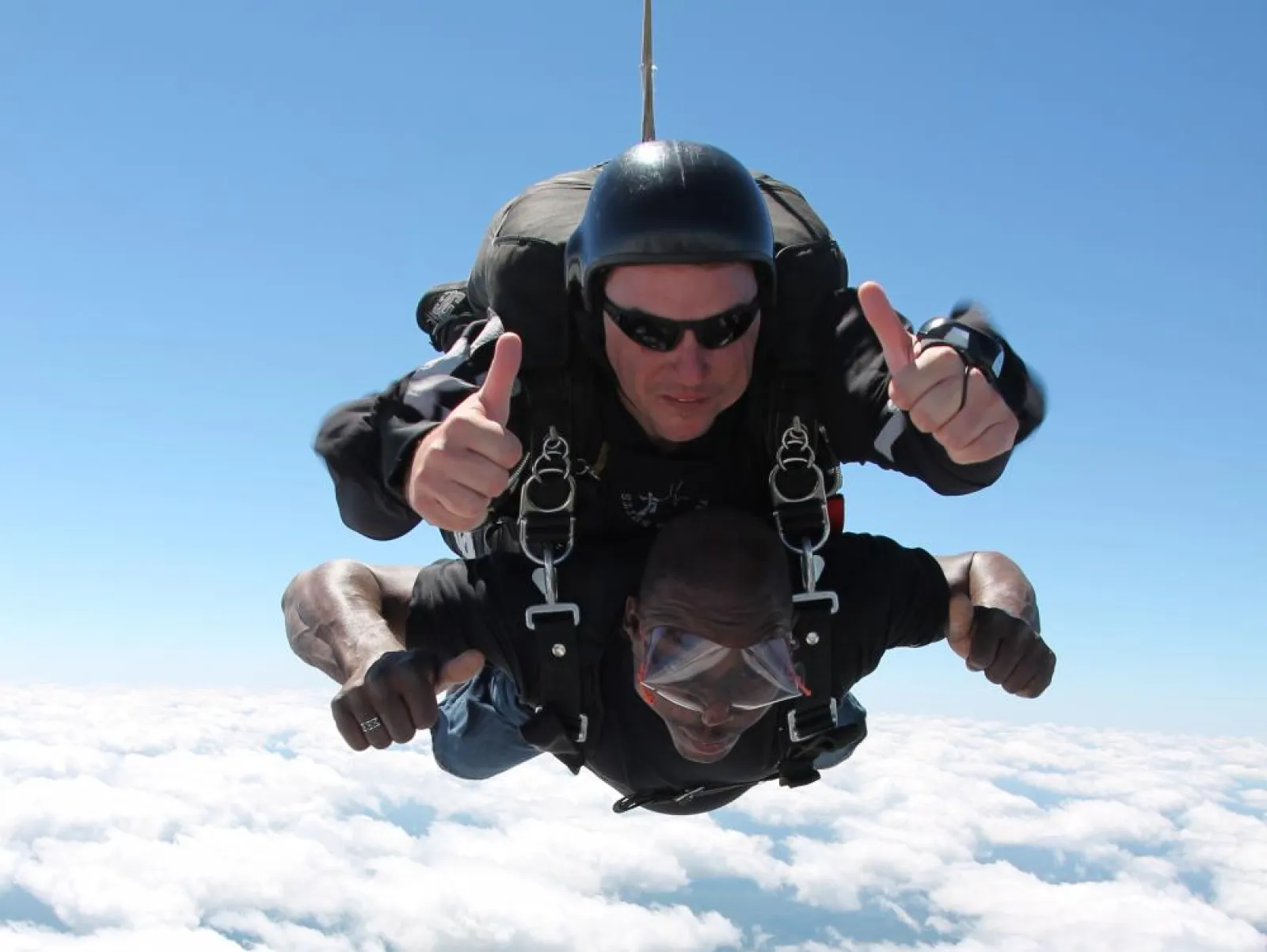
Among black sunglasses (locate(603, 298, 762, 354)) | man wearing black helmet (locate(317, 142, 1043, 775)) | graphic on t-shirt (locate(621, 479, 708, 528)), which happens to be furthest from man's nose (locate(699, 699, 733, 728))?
black sunglasses (locate(603, 298, 762, 354))

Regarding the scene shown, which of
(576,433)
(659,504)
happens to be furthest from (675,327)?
(659,504)

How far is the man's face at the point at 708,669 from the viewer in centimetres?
236

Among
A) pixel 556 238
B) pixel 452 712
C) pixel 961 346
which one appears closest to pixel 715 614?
pixel 961 346

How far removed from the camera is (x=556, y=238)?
2.53m

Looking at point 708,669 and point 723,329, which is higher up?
point 723,329

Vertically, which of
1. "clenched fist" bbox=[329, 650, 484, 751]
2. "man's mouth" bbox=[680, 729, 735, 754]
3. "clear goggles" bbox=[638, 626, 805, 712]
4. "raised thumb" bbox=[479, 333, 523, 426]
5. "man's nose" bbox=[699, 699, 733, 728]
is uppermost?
"raised thumb" bbox=[479, 333, 523, 426]

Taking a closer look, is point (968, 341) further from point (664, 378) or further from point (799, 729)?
point (799, 729)

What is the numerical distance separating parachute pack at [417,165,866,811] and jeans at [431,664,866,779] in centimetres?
81

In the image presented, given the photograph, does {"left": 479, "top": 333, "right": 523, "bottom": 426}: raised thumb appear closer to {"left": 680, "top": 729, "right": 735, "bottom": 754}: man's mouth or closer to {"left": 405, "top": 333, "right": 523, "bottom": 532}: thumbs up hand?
{"left": 405, "top": 333, "right": 523, "bottom": 532}: thumbs up hand

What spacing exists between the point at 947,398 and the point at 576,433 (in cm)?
100

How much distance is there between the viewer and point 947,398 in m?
1.84

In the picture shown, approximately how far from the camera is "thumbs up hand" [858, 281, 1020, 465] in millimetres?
1839

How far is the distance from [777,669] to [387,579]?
3.52 ft

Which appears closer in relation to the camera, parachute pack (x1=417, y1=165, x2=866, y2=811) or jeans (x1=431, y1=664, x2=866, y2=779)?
parachute pack (x1=417, y1=165, x2=866, y2=811)
